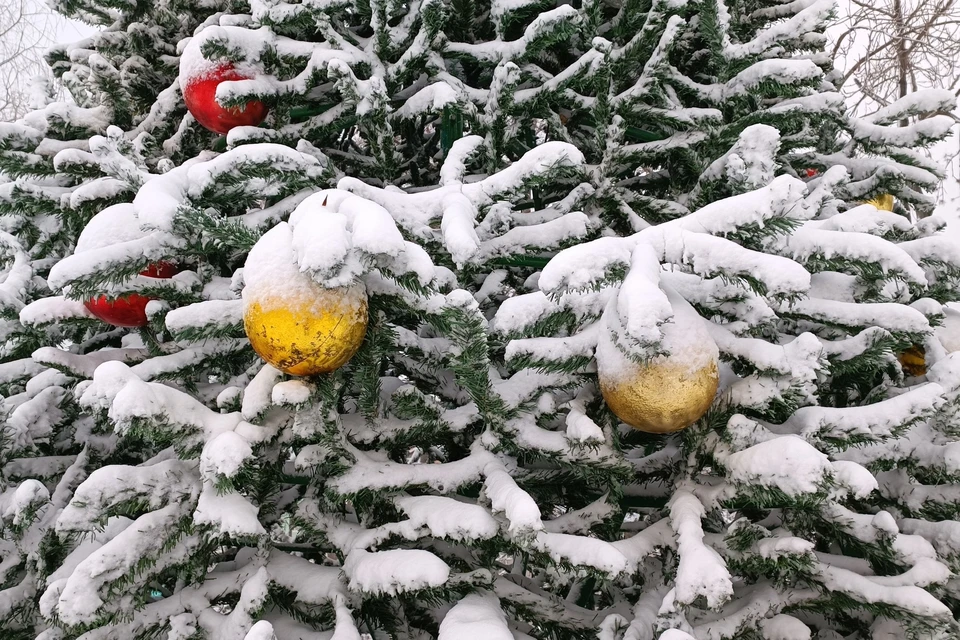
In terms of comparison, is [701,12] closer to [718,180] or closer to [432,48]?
[718,180]

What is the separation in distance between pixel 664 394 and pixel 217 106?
4.03 feet

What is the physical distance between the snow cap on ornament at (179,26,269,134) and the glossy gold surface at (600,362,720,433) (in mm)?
1090

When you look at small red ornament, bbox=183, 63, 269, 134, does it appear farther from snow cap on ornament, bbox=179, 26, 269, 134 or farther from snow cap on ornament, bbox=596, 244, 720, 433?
snow cap on ornament, bbox=596, 244, 720, 433

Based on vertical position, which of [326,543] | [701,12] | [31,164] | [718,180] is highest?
[701,12]

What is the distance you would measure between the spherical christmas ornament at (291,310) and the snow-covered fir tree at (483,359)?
0.04ft

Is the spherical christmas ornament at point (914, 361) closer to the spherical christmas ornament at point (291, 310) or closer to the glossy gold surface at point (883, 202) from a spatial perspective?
the glossy gold surface at point (883, 202)

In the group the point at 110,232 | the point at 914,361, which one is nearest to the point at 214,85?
the point at 110,232

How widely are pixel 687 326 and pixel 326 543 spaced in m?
0.84

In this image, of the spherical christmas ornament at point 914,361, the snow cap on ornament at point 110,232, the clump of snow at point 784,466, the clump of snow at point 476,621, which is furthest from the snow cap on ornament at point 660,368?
the snow cap on ornament at point 110,232

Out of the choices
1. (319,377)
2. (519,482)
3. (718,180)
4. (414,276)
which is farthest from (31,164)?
(718,180)

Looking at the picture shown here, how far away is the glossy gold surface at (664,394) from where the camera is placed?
104 centimetres

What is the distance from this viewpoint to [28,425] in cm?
155

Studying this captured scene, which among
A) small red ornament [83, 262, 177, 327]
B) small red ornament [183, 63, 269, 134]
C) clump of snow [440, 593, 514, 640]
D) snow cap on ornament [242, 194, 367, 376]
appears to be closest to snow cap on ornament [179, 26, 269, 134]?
A: small red ornament [183, 63, 269, 134]

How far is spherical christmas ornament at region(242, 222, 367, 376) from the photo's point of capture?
101 centimetres
